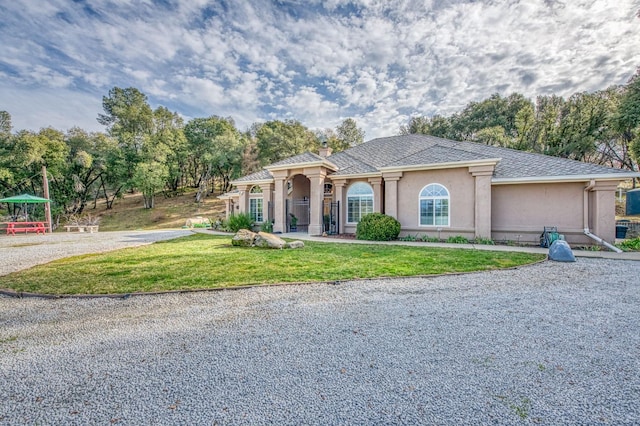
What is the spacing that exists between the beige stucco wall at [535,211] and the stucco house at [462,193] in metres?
0.03

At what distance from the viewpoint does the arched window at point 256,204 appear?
19.5m

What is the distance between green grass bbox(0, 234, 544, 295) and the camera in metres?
6.10

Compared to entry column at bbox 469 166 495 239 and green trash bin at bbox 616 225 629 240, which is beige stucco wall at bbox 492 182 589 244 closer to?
entry column at bbox 469 166 495 239

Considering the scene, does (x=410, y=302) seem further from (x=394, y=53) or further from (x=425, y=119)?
(x=425, y=119)

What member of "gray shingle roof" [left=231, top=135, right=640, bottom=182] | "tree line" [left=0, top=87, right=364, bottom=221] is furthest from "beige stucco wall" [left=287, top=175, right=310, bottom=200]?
"tree line" [left=0, top=87, right=364, bottom=221]

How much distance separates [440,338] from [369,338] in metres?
0.96

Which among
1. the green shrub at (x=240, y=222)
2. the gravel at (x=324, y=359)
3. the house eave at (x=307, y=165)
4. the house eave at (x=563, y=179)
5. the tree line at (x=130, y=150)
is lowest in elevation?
the gravel at (x=324, y=359)

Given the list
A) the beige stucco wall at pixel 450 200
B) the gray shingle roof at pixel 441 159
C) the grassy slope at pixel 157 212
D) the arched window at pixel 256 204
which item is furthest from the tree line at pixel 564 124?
the grassy slope at pixel 157 212

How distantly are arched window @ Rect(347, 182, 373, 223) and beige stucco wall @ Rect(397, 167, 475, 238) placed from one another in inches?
80.2

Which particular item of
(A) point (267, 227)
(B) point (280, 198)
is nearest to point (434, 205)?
(B) point (280, 198)

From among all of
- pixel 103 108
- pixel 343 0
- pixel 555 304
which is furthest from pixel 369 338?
pixel 103 108

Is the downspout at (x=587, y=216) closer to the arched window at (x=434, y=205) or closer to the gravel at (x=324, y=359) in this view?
the arched window at (x=434, y=205)

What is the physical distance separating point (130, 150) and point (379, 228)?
36312 mm

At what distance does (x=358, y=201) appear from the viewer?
631 inches
